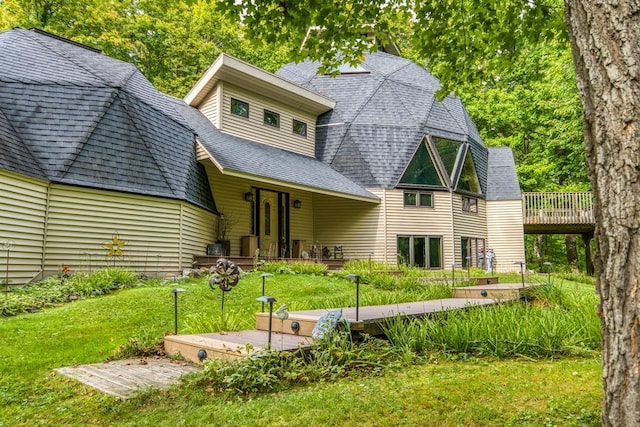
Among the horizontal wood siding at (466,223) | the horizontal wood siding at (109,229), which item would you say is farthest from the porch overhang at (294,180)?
the horizontal wood siding at (466,223)

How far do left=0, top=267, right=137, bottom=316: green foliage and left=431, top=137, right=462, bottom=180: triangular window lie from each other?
42.7 ft

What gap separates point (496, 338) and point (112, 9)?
26.6 meters

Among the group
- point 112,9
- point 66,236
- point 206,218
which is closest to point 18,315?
point 66,236

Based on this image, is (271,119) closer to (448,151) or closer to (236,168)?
(236,168)

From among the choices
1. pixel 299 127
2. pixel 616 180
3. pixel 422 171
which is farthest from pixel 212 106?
pixel 616 180

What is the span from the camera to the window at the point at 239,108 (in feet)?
53.5

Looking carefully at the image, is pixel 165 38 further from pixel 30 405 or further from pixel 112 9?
pixel 30 405

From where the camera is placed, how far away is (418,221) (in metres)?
18.2

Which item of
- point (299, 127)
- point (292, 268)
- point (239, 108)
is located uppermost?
point (239, 108)

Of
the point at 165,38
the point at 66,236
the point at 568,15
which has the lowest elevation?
the point at 66,236

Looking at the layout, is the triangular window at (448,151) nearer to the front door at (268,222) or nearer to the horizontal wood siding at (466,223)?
the horizontal wood siding at (466,223)

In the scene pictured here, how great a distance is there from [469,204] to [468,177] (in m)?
1.15

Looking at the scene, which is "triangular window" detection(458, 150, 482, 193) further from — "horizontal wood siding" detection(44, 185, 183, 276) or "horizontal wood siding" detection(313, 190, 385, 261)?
"horizontal wood siding" detection(44, 185, 183, 276)

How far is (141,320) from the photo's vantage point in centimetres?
641
